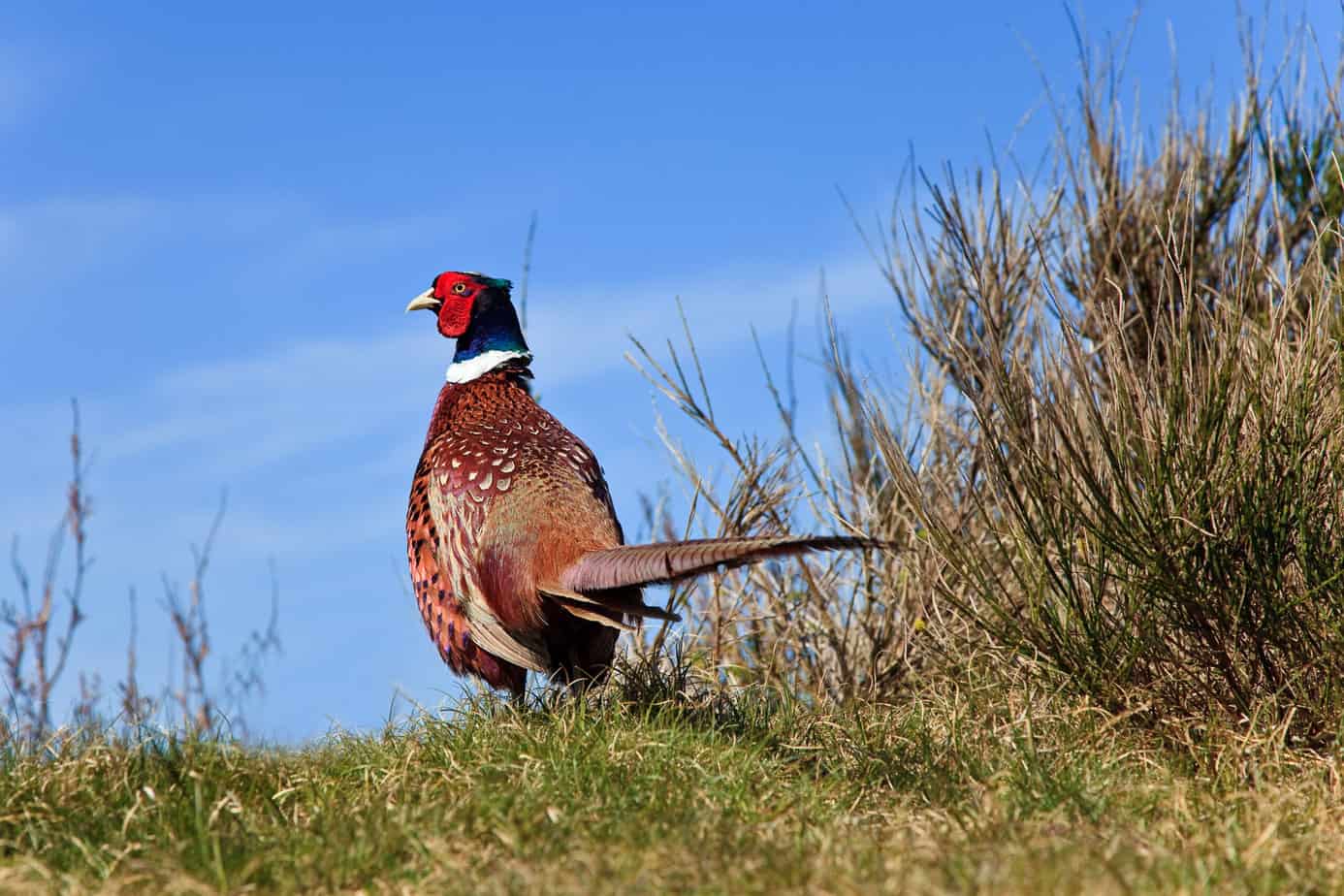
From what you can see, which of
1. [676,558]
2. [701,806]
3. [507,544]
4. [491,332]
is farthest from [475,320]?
[701,806]

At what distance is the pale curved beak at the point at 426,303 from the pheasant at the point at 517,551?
500 mm

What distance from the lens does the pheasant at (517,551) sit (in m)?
4.09

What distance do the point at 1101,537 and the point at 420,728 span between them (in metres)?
2.19

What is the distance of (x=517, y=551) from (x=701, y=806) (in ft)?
4.09

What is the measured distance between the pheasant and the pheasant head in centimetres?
17

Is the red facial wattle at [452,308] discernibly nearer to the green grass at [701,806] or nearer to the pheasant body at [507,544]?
the pheasant body at [507,544]

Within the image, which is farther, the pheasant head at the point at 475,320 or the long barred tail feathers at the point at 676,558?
the pheasant head at the point at 475,320

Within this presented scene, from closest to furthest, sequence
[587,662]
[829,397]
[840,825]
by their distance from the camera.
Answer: [840,825] < [587,662] < [829,397]

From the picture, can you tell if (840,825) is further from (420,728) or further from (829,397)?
(829,397)

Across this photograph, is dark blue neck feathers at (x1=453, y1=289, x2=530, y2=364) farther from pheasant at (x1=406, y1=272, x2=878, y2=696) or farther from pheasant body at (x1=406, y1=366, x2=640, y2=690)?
pheasant body at (x1=406, y1=366, x2=640, y2=690)

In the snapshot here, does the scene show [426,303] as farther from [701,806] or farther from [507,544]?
[701,806]

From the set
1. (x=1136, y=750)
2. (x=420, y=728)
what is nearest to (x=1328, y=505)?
(x=1136, y=750)

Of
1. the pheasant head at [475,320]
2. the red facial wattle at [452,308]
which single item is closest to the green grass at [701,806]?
the pheasant head at [475,320]

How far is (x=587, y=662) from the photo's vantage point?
445 centimetres
